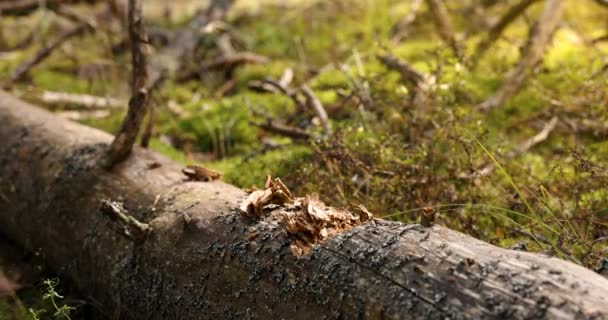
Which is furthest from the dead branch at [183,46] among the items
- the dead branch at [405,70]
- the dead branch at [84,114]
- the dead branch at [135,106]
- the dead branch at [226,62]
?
the dead branch at [135,106]

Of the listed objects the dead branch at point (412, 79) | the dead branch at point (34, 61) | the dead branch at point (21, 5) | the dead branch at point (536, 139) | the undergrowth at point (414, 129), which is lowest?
the dead branch at point (536, 139)

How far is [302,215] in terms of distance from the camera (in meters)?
2.10

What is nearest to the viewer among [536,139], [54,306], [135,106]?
[54,306]

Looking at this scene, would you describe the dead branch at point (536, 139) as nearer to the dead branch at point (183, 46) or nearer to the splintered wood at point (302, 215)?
the splintered wood at point (302, 215)

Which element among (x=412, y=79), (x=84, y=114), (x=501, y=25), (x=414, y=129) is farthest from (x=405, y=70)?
(x=84, y=114)

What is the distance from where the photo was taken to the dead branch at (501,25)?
5.31m

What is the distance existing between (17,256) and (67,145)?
0.71m

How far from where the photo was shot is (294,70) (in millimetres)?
5832

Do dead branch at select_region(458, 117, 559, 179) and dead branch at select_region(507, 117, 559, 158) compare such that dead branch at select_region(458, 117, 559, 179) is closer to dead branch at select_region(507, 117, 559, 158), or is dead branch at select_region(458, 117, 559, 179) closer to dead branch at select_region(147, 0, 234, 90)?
dead branch at select_region(507, 117, 559, 158)

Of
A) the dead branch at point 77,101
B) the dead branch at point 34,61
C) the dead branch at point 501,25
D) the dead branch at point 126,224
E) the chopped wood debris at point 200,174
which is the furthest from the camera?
the dead branch at point 34,61

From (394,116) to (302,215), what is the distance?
179 centimetres

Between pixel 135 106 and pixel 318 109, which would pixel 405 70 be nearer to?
pixel 318 109

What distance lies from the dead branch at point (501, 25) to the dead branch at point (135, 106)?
129 inches

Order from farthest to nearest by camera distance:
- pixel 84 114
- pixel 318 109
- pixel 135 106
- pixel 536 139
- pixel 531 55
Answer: pixel 84 114 < pixel 531 55 < pixel 318 109 < pixel 536 139 < pixel 135 106
